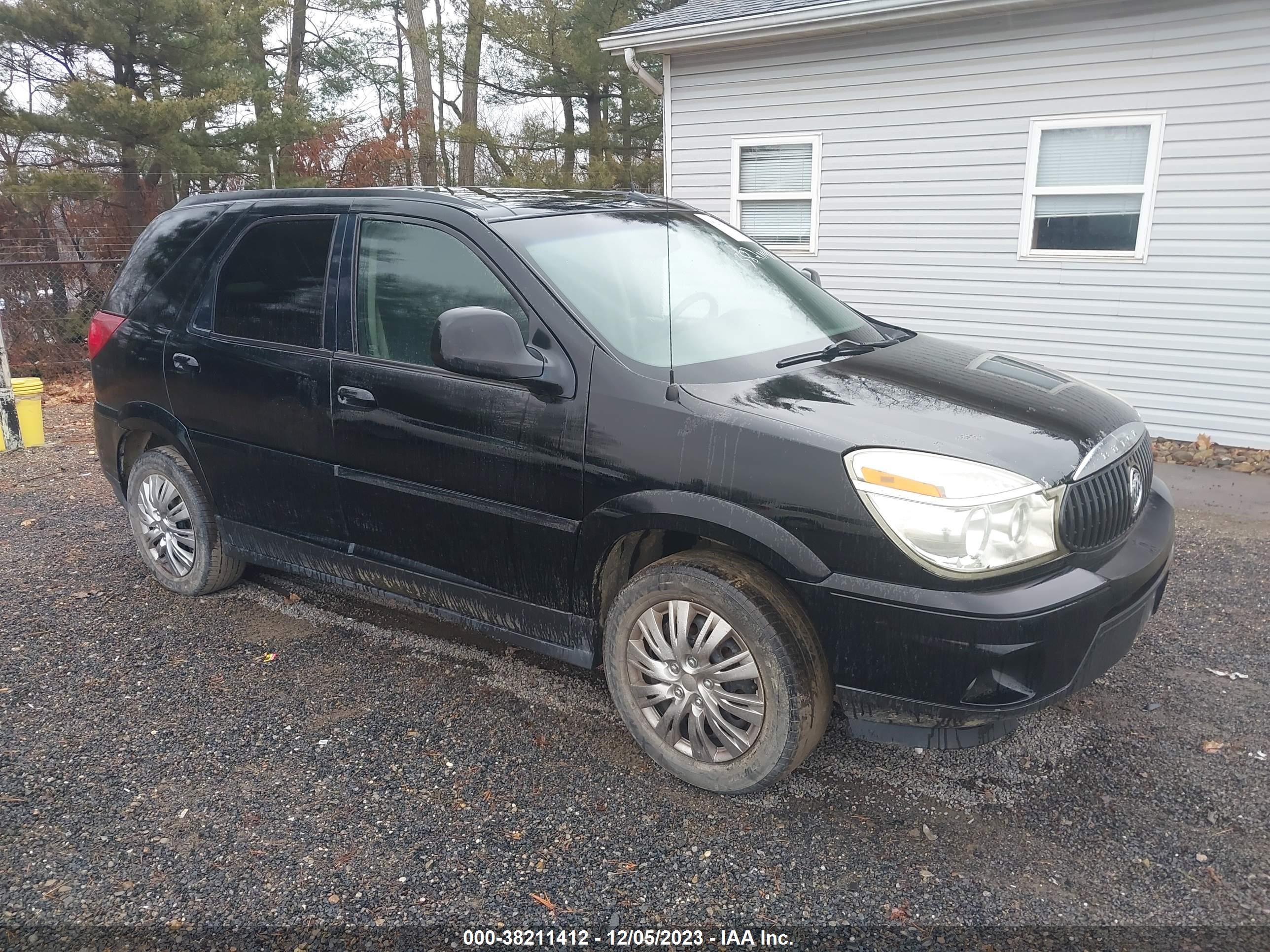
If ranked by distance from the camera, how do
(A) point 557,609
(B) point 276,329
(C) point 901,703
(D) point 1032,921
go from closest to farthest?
(D) point 1032,921, (C) point 901,703, (A) point 557,609, (B) point 276,329

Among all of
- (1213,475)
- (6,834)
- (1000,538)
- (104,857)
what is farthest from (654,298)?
(1213,475)

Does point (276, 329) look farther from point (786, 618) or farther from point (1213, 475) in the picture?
point (1213, 475)

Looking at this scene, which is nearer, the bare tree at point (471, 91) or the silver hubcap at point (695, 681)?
the silver hubcap at point (695, 681)

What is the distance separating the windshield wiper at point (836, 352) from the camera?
3.21m

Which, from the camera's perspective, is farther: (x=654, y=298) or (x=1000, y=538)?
(x=654, y=298)

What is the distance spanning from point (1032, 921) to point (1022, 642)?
725mm

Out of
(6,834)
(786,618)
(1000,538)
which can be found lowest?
(6,834)

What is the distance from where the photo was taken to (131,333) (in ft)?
14.2

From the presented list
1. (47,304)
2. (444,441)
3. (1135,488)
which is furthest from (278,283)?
(47,304)

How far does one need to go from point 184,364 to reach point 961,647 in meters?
3.50

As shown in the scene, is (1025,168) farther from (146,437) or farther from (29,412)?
(29,412)

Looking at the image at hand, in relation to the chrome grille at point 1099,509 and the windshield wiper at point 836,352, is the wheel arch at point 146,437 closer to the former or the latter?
the windshield wiper at point 836,352

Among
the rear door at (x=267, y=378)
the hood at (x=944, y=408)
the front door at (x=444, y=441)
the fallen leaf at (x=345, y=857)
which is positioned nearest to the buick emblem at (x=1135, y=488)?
the hood at (x=944, y=408)

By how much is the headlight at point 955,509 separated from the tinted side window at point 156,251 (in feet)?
10.9
